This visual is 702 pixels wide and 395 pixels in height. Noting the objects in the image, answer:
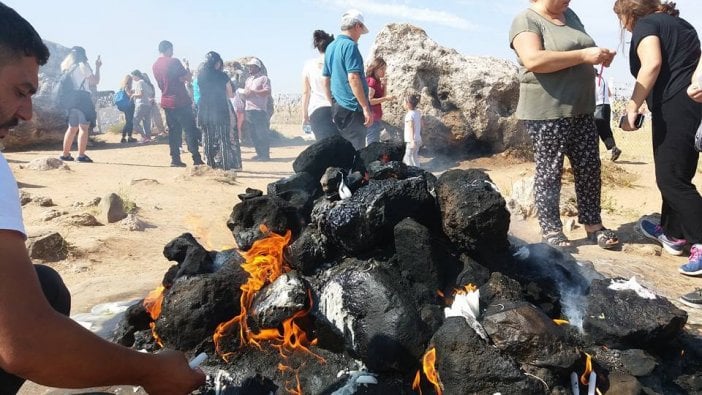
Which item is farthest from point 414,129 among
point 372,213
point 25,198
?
point 372,213

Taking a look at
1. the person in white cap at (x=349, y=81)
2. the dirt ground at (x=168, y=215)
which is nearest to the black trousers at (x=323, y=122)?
the person in white cap at (x=349, y=81)

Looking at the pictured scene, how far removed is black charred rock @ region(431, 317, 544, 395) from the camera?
2486mm

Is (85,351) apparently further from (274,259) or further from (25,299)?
(274,259)

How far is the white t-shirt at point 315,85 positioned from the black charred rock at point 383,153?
102 inches

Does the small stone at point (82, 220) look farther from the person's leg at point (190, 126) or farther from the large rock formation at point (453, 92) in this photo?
the large rock formation at point (453, 92)

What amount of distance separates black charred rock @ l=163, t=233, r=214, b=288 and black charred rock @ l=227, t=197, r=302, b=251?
0.29 metres

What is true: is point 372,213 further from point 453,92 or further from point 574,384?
point 453,92

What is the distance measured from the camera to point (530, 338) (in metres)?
2.62

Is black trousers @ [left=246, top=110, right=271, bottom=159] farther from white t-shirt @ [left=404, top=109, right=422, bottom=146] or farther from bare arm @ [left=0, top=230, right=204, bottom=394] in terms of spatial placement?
bare arm @ [left=0, top=230, right=204, bottom=394]

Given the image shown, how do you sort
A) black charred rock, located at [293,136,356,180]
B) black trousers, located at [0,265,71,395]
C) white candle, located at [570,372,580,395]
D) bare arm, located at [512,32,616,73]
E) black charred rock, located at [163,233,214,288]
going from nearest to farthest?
1. black trousers, located at [0,265,71,395]
2. white candle, located at [570,372,580,395]
3. black charred rock, located at [163,233,214,288]
4. bare arm, located at [512,32,616,73]
5. black charred rock, located at [293,136,356,180]

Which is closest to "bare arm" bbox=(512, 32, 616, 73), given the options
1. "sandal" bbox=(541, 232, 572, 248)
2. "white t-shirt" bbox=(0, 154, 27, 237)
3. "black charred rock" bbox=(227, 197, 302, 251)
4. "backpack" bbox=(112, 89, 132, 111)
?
"sandal" bbox=(541, 232, 572, 248)

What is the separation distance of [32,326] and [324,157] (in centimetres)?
313

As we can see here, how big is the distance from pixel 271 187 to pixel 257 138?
844 cm

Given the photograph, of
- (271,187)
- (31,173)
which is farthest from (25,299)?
(31,173)
